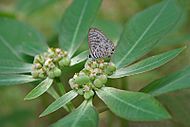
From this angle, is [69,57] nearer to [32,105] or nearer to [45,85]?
[45,85]

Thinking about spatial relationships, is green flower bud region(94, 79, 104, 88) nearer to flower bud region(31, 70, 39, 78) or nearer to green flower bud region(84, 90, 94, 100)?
green flower bud region(84, 90, 94, 100)

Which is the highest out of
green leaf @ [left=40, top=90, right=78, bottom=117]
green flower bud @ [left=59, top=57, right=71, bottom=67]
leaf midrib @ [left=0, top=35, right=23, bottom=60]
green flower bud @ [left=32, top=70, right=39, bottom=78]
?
leaf midrib @ [left=0, top=35, right=23, bottom=60]

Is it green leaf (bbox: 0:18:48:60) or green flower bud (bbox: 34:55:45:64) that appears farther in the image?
green leaf (bbox: 0:18:48:60)

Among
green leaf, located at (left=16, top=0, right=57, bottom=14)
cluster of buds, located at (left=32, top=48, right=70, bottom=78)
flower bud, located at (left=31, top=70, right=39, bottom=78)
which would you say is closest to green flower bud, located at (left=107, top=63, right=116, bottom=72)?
cluster of buds, located at (left=32, top=48, right=70, bottom=78)

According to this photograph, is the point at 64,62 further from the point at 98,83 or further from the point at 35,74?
the point at 98,83

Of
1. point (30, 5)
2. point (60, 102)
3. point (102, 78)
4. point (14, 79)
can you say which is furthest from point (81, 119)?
point (30, 5)

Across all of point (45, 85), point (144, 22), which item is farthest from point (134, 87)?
point (45, 85)

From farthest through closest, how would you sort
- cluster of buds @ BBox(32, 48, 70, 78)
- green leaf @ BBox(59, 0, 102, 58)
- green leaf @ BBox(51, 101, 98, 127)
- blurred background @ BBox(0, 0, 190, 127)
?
blurred background @ BBox(0, 0, 190, 127) → green leaf @ BBox(59, 0, 102, 58) → cluster of buds @ BBox(32, 48, 70, 78) → green leaf @ BBox(51, 101, 98, 127)
